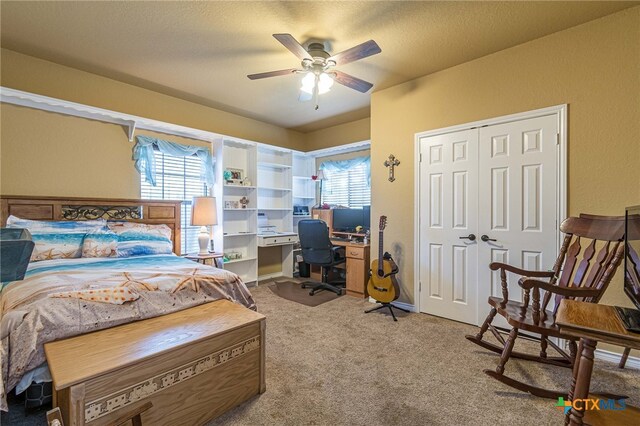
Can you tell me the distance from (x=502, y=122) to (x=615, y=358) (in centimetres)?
219

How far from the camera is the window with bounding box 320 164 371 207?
4.93 metres

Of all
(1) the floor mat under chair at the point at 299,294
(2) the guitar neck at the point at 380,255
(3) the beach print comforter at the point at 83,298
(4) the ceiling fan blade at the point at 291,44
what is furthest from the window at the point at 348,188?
(3) the beach print comforter at the point at 83,298

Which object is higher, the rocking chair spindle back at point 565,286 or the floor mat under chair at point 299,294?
the rocking chair spindle back at point 565,286

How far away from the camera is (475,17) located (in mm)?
2289

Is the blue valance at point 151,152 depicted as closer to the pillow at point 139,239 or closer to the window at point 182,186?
the window at point 182,186

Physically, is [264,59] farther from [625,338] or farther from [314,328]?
[625,338]

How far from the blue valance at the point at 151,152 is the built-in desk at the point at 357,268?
2394 mm

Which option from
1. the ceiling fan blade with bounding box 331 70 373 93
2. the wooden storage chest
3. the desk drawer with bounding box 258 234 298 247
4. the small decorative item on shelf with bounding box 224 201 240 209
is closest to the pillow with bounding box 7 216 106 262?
the wooden storage chest

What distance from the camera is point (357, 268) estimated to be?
3.98 m

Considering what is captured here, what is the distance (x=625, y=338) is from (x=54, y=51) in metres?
4.62

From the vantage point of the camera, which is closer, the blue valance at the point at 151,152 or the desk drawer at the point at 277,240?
the blue valance at the point at 151,152

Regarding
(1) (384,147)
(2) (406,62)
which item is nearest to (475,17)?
(2) (406,62)

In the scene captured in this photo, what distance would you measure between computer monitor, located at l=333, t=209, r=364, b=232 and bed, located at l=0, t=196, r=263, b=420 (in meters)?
2.52

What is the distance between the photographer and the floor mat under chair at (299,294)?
148 inches
